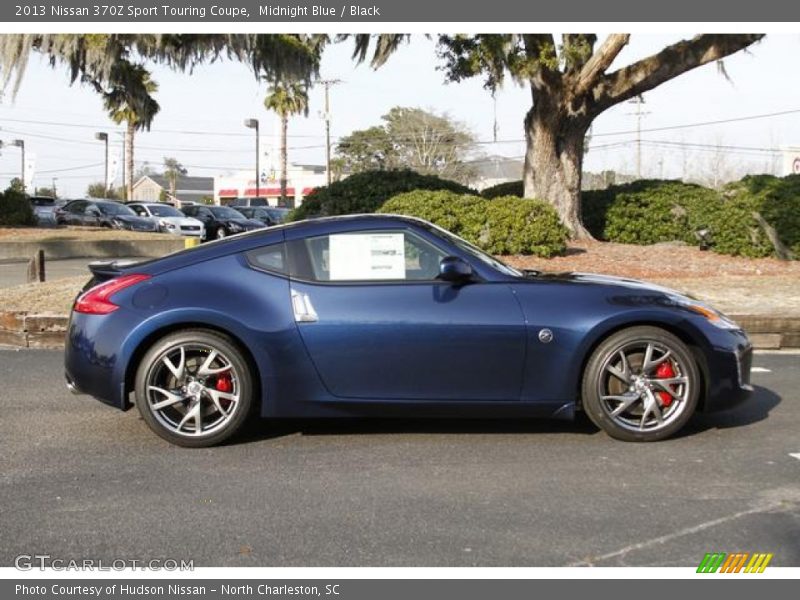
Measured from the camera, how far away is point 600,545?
392cm

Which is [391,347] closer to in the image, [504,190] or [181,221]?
[504,190]

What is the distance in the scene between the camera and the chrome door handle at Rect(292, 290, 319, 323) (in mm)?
5375

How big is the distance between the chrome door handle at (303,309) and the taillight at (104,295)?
928 mm

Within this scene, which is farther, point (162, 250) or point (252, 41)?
point (162, 250)

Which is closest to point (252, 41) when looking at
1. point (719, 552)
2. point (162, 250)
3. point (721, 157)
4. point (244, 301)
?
point (162, 250)

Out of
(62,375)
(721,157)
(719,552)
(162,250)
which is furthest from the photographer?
(721,157)

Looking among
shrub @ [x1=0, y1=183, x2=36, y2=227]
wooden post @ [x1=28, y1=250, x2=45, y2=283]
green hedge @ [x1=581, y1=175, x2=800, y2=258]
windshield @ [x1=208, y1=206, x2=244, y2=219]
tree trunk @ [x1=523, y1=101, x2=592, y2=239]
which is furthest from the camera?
windshield @ [x1=208, y1=206, x2=244, y2=219]

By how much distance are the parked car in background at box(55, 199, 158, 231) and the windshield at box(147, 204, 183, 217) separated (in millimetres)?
633

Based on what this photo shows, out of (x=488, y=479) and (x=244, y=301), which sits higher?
(x=244, y=301)

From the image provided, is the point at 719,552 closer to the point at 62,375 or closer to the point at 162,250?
the point at 62,375

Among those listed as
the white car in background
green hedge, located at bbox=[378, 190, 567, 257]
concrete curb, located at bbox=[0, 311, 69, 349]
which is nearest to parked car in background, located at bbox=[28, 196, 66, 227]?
the white car in background

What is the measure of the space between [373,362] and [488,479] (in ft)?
3.22

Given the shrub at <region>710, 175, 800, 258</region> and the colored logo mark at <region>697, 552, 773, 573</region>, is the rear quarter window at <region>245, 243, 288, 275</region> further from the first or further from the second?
the shrub at <region>710, 175, 800, 258</region>

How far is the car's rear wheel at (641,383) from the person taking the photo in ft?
17.7
